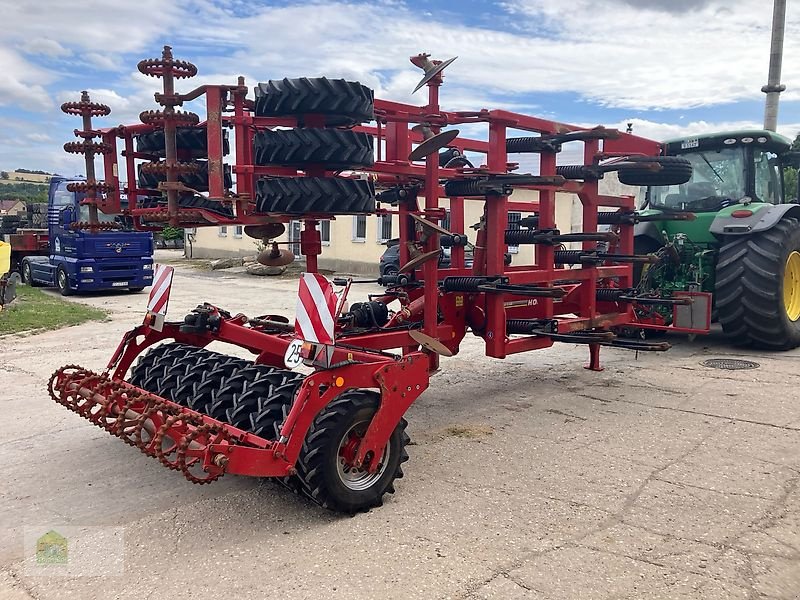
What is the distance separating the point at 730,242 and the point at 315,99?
567 cm

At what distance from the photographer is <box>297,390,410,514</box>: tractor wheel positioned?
343 cm

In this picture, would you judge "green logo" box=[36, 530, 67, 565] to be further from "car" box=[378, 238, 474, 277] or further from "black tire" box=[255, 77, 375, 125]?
"car" box=[378, 238, 474, 277]

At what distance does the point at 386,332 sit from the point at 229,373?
1.14m

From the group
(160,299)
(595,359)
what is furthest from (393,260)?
(160,299)

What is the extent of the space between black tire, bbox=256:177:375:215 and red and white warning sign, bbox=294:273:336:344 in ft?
1.25

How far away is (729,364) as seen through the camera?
285 inches

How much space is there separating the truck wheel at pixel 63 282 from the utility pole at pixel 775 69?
1419cm

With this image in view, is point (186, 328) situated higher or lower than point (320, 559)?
higher

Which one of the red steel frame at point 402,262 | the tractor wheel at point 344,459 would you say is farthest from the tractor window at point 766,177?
the tractor wheel at point 344,459

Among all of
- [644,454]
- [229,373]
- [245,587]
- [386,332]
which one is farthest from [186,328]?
[644,454]

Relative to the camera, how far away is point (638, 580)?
2.96 m

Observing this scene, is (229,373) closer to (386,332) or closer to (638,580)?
(386,332)

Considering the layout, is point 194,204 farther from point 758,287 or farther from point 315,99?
point 758,287

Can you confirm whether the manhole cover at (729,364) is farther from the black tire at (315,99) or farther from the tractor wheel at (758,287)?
the black tire at (315,99)
